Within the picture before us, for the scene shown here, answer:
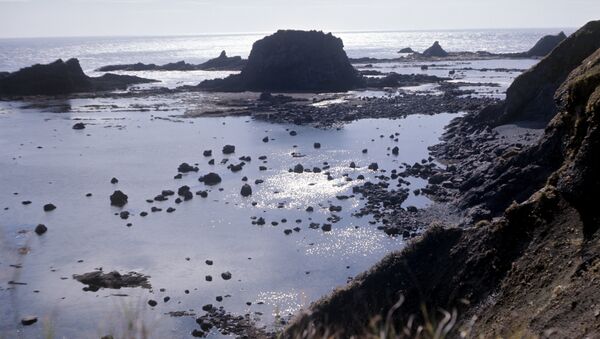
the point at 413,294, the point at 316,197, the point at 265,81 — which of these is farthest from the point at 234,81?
the point at 413,294

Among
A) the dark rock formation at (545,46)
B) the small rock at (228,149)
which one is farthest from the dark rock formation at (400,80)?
the small rock at (228,149)

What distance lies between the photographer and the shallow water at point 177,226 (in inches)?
985

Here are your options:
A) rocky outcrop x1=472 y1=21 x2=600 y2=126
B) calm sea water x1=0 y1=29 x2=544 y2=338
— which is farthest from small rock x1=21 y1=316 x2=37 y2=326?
rocky outcrop x1=472 y1=21 x2=600 y2=126

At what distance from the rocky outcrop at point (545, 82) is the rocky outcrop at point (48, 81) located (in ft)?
259

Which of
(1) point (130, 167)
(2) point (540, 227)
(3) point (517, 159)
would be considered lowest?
(1) point (130, 167)

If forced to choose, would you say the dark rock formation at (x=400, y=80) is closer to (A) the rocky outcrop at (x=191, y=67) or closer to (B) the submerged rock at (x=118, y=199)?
(A) the rocky outcrop at (x=191, y=67)

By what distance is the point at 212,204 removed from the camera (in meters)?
40.1

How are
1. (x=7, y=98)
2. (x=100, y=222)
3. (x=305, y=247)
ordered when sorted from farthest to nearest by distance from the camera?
(x=7, y=98)
(x=100, y=222)
(x=305, y=247)

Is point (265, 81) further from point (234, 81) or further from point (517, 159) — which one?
point (517, 159)

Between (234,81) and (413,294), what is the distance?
336 ft

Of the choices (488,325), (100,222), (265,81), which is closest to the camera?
(488,325)

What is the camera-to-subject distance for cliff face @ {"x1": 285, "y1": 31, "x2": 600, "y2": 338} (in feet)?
41.5

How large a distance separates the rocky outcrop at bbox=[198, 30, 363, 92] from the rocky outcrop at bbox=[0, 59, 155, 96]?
21916 mm

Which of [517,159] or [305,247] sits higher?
[517,159]
